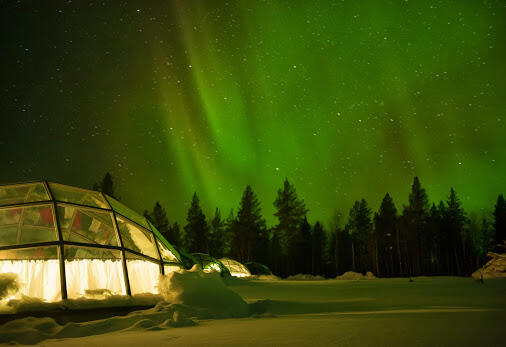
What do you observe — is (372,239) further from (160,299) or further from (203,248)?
(160,299)

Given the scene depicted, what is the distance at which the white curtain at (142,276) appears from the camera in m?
10.1

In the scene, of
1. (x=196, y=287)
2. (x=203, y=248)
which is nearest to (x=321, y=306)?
(x=196, y=287)

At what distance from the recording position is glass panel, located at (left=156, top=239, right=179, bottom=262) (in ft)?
38.1

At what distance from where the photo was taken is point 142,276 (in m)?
10.4

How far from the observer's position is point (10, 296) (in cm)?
830

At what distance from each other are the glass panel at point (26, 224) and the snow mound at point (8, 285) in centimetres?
133

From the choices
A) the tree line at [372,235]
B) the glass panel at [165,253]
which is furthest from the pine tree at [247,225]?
the glass panel at [165,253]

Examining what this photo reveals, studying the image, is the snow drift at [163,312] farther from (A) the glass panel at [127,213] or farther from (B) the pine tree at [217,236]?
(B) the pine tree at [217,236]

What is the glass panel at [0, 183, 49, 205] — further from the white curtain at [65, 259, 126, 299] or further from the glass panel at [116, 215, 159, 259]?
the white curtain at [65, 259, 126, 299]

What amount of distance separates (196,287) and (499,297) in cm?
979

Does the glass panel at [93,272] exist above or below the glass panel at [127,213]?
below

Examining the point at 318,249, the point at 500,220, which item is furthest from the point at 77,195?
the point at 500,220

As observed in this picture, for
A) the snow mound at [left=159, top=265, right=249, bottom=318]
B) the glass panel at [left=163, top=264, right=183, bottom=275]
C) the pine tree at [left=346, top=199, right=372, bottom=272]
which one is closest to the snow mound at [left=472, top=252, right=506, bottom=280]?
the snow mound at [left=159, top=265, right=249, bottom=318]

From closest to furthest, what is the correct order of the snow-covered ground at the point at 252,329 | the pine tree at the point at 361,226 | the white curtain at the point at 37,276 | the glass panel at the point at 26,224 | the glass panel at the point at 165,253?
the snow-covered ground at the point at 252,329, the white curtain at the point at 37,276, the glass panel at the point at 26,224, the glass panel at the point at 165,253, the pine tree at the point at 361,226
